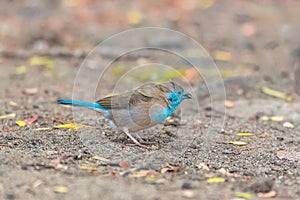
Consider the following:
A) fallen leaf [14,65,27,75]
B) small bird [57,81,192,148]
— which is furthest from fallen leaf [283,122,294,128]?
fallen leaf [14,65,27,75]

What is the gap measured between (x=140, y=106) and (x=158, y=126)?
865mm

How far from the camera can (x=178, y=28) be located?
10023 mm

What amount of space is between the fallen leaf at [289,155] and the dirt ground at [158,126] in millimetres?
19

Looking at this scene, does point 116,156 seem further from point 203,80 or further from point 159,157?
point 203,80

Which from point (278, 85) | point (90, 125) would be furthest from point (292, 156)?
point (278, 85)

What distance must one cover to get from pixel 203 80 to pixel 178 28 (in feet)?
7.68

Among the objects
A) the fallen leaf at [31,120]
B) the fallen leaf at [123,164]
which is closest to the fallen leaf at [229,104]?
the fallen leaf at [31,120]

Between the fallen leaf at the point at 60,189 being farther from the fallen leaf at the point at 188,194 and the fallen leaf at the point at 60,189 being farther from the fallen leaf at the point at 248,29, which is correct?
the fallen leaf at the point at 248,29

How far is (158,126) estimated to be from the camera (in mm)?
6180

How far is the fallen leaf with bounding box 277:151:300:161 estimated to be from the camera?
5.29 meters

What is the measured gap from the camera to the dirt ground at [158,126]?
4504mm

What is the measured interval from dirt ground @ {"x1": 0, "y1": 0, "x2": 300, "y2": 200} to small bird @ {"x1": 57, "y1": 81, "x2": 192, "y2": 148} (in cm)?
21

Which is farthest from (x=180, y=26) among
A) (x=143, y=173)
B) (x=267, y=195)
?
(x=267, y=195)

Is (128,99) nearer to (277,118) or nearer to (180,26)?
(277,118)
